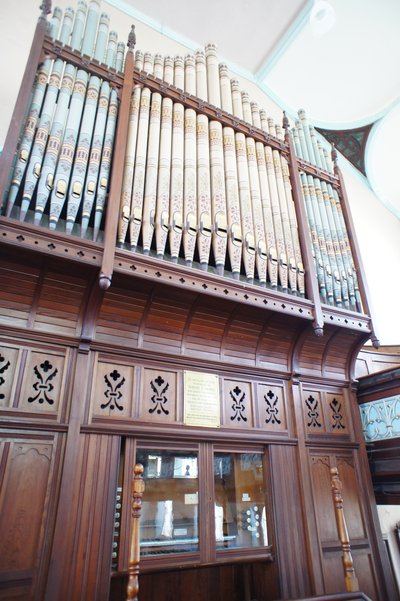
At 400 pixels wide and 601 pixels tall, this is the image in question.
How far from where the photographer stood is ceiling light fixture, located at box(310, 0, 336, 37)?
230 inches

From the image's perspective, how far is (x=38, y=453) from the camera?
2.66 m

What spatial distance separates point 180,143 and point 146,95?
0.59 metres

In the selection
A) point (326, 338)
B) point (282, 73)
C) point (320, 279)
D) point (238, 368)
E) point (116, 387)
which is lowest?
point (116, 387)

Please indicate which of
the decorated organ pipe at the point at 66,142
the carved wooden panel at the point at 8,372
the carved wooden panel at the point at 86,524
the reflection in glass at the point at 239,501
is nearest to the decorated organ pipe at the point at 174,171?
the decorated organ pipe at the point at 66,142

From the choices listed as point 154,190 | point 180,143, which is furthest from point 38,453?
point 180,143

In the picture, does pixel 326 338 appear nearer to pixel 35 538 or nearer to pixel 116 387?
pixel 116 387

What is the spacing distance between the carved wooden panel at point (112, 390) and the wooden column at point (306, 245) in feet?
5.92

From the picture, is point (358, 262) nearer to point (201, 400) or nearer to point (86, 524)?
point (201, 400)

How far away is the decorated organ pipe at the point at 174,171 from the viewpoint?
3041mm

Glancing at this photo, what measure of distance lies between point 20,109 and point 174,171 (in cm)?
129

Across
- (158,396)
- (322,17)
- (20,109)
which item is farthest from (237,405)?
(322,17)

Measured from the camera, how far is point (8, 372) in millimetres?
2732

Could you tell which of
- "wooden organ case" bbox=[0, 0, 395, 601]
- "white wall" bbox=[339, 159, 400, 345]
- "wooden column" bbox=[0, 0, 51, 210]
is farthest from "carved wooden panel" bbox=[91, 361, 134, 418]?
"white wall" bbox=[339, 159, 400, 345]

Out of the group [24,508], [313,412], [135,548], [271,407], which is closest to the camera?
[135,548]
